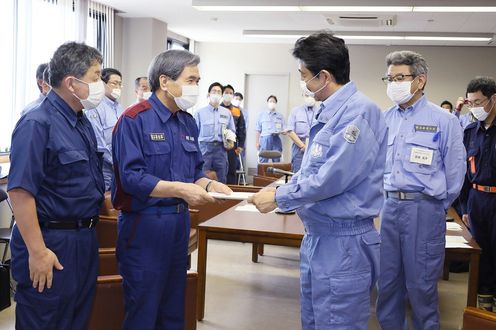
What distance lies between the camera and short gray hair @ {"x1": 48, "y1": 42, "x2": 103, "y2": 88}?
2053mm

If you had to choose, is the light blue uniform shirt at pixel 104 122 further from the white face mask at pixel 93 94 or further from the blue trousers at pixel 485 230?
the blue trousers at pixel 485 230

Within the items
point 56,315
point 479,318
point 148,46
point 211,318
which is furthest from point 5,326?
point 148,46

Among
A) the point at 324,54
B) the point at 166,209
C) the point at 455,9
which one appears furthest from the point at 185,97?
the point at 455,9

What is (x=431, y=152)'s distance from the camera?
9.66 ft

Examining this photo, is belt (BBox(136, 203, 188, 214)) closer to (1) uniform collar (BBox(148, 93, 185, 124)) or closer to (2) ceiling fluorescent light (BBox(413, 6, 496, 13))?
(1) uniform collar (BBox(148, 93, 185, 124))

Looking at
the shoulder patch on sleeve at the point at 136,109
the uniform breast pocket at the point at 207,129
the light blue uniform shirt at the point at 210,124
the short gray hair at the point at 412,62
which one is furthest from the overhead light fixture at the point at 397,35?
the shoulder patch on sleeve at the point at 136,109

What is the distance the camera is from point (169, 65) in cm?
230

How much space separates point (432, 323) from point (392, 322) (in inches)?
8.8

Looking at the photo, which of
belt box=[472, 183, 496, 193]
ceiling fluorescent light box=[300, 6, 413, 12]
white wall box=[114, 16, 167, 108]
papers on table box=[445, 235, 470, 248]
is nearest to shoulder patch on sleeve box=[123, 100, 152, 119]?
papers on table box=[445, 235, 470, 248]

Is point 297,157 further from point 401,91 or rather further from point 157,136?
point 157,136

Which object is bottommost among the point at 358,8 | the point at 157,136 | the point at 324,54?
the point at 157,136

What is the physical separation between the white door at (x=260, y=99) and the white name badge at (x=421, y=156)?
901 cm

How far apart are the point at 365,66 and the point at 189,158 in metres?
9.92

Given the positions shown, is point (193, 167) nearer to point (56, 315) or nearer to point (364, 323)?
point (56, 315)
